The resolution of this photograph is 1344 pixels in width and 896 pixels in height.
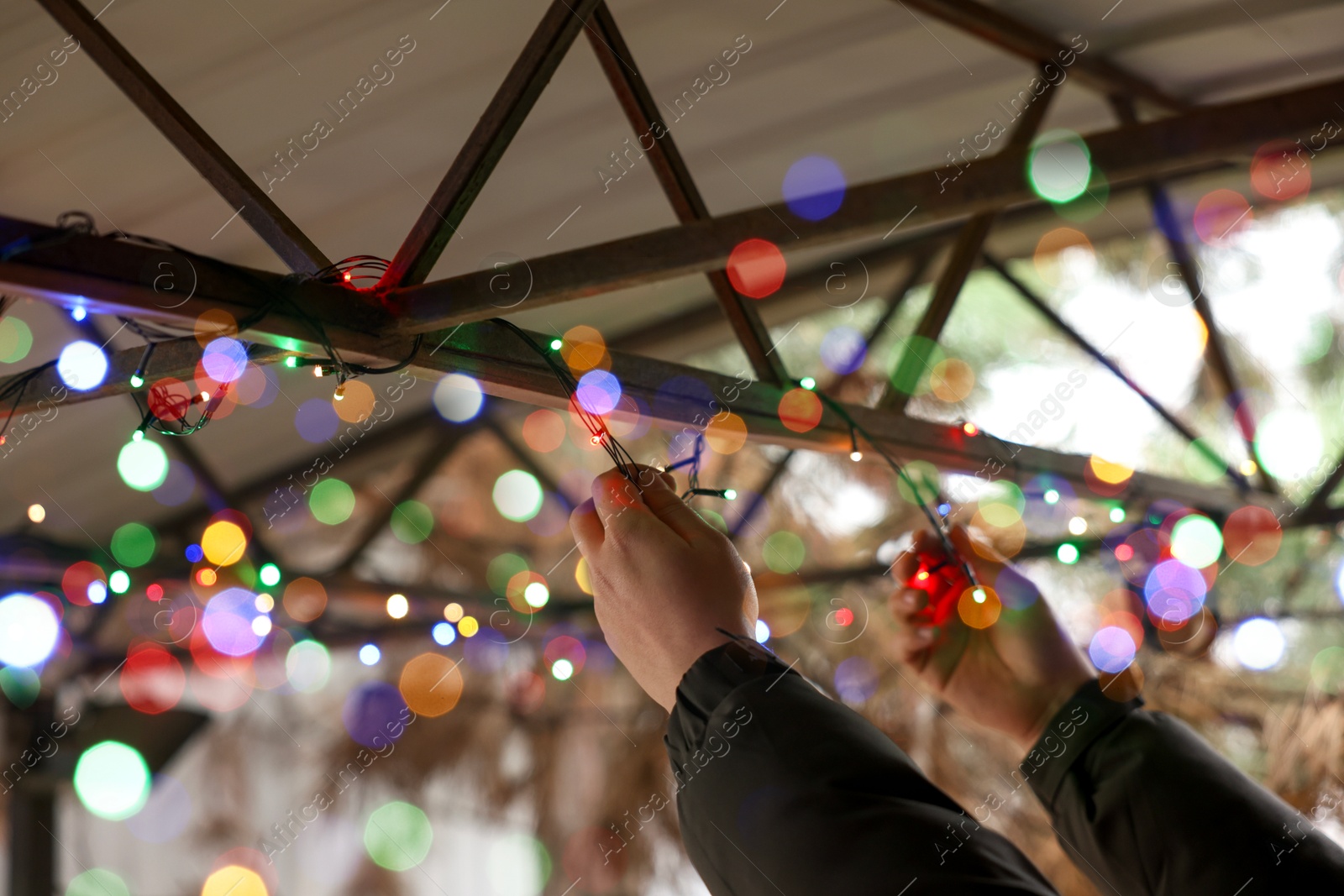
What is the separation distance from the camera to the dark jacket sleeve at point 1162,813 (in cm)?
62

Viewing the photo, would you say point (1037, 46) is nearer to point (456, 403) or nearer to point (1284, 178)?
point (1284, 178)

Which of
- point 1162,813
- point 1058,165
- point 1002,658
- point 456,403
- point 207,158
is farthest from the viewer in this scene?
point 456,403

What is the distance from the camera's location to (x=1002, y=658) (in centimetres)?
96

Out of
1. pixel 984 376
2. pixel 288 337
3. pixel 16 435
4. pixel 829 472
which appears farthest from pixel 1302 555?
pixel 16 435

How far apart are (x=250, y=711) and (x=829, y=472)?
3.57m

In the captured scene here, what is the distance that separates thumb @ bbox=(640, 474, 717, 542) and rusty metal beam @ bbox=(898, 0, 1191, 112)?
1.98 m

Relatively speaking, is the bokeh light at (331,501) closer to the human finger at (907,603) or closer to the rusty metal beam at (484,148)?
the rusty metal beam at (484,148)

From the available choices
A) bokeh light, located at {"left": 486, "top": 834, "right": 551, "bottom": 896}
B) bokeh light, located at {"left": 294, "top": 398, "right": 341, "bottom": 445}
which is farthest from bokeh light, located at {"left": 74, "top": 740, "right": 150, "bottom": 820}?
bokeh light, located at {"left": 486, "top": 834, "right": 551, "bottom": 896}

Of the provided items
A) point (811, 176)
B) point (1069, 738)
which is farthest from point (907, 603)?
point (811, 176)

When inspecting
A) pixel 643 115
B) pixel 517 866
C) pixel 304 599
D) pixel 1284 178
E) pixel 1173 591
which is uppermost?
pixel 643 115

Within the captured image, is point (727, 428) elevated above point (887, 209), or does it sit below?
below

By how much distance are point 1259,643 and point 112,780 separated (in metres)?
5.64

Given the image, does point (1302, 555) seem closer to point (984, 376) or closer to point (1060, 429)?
point (1060, 429)

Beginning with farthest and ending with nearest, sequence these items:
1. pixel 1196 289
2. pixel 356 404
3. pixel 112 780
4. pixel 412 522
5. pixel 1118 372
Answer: pixel 412 522 < pixel 112 780 < pixel 356 404 < pixel 1118 372 < pixel 1196 289
